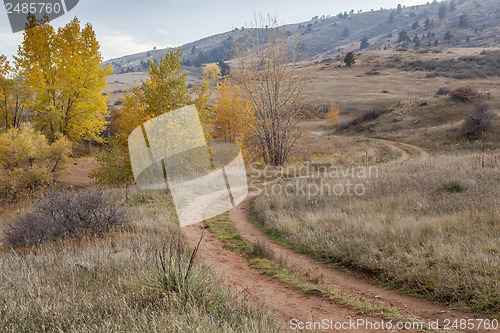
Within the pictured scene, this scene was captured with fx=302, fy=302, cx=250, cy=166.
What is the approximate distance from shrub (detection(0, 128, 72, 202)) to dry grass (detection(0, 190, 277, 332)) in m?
13.0

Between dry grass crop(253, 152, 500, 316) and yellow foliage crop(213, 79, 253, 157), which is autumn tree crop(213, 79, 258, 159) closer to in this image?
yellow foliage crop(213, 79, 253, 157)

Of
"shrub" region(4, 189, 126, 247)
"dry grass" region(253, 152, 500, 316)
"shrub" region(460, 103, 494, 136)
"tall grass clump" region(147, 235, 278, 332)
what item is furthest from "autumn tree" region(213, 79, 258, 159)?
"tall grass clump" region(147, 235, 278, 332)

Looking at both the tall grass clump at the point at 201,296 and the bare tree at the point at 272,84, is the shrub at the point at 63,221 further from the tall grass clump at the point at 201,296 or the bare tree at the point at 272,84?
the bare tree at the point at 272,84

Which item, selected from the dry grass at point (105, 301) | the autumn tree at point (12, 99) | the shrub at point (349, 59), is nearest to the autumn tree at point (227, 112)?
the autumn tree at point (12, 99)

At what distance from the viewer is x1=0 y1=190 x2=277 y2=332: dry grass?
308cm

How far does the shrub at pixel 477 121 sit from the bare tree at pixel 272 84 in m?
16.0

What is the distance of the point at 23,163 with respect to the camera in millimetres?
17391

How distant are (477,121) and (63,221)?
29.9 meters

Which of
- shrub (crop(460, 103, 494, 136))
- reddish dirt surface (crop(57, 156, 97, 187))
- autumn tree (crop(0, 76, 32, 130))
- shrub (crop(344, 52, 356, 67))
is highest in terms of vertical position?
shrub (crop(344, 52, 356, 67))

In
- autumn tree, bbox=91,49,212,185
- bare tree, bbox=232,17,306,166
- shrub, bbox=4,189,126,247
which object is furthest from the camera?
bare tree, bbox=232,17,306,166

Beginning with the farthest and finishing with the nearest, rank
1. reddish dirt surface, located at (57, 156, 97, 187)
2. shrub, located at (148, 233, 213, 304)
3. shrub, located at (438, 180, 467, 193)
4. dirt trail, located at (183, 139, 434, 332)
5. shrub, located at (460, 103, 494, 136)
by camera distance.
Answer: shrub, located at (460, 103, 494, 136) < reddish dirt surface, located at (57, 156, 97, 187) < shrub, located at (438, 180, 467, 193) < dirt trail, located at (183, 139, 434, 332) < shrub, located at (148, 233, 213, 304)

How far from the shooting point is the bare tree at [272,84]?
18.5m

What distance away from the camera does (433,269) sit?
5.27 metres

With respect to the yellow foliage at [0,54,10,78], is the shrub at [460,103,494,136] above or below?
below
